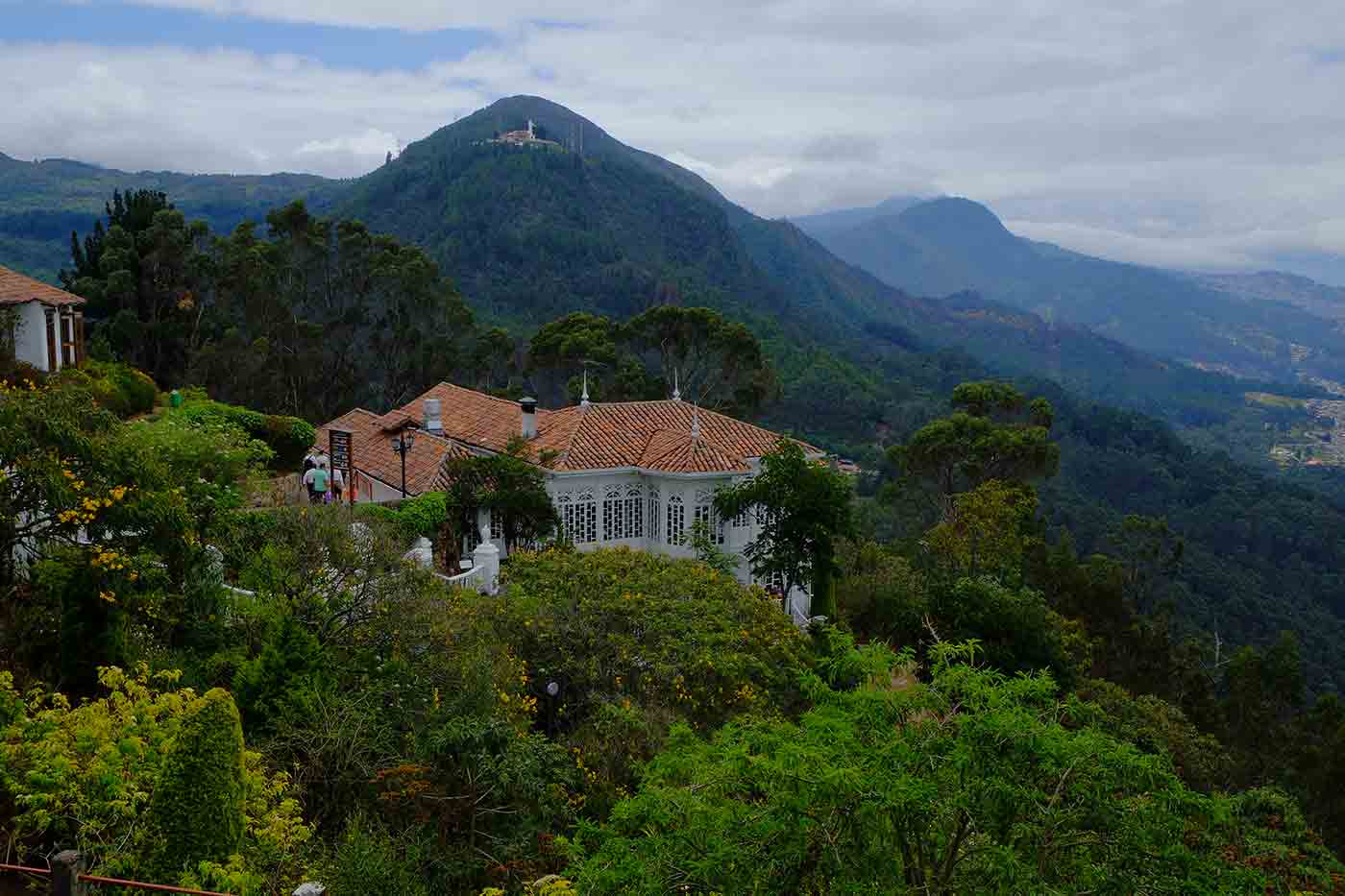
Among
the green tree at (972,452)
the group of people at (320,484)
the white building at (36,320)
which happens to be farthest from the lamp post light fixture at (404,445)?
the green tree at (972,452)

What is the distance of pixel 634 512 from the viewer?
24.4 metres

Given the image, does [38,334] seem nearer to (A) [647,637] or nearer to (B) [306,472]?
(B) [306,472]

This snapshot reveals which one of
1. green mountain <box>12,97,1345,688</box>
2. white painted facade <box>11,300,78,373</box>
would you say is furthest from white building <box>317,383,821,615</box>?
green mountain <box>12,97,1345,688</box>

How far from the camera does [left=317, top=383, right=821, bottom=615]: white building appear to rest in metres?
23.4

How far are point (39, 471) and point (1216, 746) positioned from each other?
886 inches

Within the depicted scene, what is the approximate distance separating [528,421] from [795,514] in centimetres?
704

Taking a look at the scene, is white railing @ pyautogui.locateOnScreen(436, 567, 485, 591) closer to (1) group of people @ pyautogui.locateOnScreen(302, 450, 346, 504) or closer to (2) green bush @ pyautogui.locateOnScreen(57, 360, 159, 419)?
(1) group of people @ pyautogui.locateOnScreen(302, 450, 346, 504)

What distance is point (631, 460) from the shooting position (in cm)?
2409

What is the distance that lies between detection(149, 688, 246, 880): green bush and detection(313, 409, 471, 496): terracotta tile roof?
14871mm

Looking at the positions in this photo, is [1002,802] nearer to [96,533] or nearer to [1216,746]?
[96,533]

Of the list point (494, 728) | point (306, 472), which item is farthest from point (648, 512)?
point (494, 728)

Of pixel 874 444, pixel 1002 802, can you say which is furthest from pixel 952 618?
pixel 874 444

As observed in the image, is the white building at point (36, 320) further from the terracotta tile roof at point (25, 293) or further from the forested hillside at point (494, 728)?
the forested hillside at point (494, 728)

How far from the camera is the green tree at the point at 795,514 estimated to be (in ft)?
72.2
